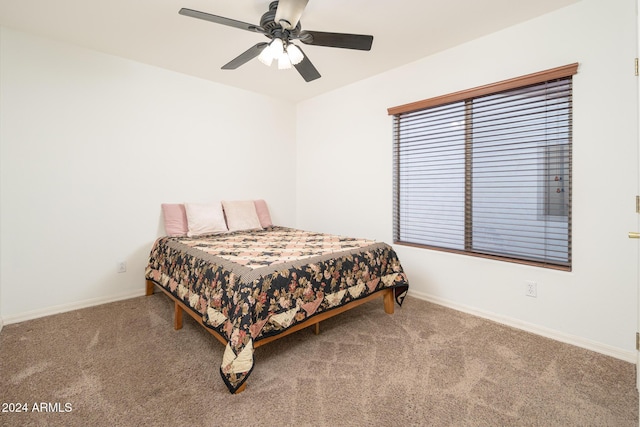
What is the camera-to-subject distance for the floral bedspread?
5.78 feet

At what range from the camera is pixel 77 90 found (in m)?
2.85

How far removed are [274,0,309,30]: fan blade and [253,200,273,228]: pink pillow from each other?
2.49 metres

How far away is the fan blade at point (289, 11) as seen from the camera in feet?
5.38

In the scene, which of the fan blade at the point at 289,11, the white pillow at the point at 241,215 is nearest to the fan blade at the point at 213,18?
the fan blade at the point at 289,11

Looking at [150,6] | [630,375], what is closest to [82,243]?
[150,6]

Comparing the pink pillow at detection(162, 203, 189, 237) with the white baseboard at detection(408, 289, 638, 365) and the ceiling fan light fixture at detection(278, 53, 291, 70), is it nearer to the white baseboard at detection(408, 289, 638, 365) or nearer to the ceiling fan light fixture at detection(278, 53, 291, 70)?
the ceiling fan light fixture at detection(278, 53, 291, 70)

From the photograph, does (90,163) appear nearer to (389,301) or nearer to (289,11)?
(289,11)

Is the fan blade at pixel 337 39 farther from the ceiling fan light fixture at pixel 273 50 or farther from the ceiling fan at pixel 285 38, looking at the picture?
the ceiling fan light fixture at pixel 273 50

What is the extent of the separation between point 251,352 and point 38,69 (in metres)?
3.01

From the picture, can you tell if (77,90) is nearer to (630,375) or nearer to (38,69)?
(38,69)

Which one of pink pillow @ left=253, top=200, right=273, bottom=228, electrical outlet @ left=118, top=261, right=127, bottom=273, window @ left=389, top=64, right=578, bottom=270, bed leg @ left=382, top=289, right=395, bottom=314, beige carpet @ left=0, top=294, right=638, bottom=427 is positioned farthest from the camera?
pink pillow @ left=253, top=200, right=273, bottom=228

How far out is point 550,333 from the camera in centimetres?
233

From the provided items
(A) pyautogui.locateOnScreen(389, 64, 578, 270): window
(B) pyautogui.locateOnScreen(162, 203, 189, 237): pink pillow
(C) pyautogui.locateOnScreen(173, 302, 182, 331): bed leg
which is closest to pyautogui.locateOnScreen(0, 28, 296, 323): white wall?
(B) pyautogui.locateOnScreen(162, 203, 189, 237): pink pillow

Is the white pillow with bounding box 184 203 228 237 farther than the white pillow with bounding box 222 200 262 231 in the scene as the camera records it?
No
